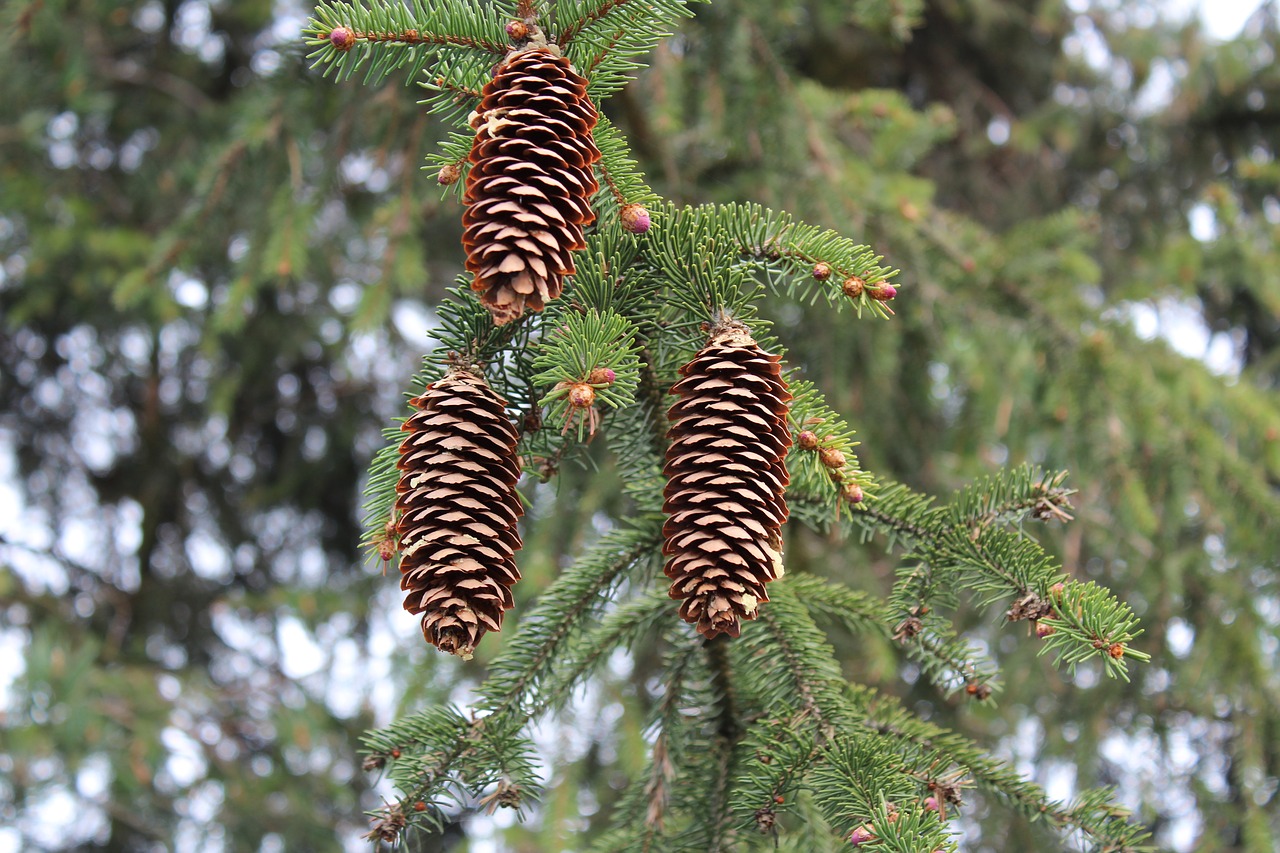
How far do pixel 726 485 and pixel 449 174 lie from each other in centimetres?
41

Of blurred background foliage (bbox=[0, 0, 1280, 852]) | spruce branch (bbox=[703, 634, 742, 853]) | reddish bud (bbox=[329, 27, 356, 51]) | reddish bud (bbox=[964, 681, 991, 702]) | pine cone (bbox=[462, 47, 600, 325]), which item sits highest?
reddish bud (bbox=[329, 27, 356, 51])

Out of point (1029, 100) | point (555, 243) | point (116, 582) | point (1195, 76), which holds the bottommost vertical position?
point (116, 582)

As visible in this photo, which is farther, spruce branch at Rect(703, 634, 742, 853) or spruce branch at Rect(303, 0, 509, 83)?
spruce branch at Rect(703, 634, 742, 853)

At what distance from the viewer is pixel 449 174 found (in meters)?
0.93

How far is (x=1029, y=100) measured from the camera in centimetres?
431

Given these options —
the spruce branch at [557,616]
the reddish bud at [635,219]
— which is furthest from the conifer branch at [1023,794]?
the reddish bud at [635,219]

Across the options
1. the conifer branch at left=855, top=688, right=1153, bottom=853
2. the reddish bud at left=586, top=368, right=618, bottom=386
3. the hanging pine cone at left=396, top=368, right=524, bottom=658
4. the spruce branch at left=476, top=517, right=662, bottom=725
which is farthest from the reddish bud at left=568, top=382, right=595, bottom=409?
the conifer branch at left=855, top=688, right=1153, bottom=853

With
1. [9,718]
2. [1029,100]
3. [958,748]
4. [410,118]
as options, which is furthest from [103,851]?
[1029,100]

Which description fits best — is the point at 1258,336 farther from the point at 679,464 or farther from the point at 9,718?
the point at 9,718

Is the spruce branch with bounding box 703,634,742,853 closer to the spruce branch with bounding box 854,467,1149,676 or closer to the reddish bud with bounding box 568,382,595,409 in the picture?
Result: the spruce branch with bounding box 854,467,1149,676

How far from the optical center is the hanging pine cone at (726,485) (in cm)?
81

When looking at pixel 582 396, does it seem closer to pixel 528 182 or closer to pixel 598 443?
pixel 528 182

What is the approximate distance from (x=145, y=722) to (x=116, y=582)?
119cm

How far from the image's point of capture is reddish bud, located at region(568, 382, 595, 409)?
2.55 feet
